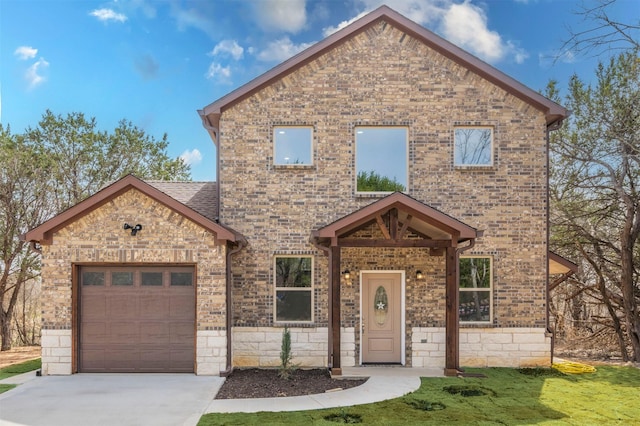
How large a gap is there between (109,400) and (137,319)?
240cm

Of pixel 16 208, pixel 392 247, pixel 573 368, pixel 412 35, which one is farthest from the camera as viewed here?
pixel 16 208

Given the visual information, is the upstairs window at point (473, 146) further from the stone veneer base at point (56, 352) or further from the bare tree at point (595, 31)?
the stone veneer base at point (56, 352)

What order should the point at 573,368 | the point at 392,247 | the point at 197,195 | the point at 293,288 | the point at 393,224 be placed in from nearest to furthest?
the point at 393,224 < the point at 392,247 < the point at 573,368 < the point at 293,288 < the point at 197,195

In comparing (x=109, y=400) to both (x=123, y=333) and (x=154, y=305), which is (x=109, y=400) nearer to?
(x=123, y=333)

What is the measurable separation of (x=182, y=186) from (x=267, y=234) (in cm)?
340

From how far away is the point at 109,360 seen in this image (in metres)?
10.3

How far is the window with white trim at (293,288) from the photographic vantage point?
1130cm

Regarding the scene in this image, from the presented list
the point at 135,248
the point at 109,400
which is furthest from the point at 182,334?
the point at 109,400

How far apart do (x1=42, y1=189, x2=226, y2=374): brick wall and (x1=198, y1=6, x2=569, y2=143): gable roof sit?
2.94 meters

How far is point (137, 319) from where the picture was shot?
10.4 m

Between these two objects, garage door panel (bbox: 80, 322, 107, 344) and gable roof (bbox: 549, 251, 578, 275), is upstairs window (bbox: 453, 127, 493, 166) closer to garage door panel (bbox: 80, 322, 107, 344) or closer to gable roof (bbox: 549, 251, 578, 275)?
gable roof (bbox: 549, 251, 578, 275)

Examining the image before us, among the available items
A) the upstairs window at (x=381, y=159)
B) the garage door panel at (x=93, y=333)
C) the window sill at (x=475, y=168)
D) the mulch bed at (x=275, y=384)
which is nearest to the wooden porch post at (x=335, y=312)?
the mulch bed at (x=275, y=384)

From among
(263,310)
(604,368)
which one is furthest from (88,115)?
(604,368)

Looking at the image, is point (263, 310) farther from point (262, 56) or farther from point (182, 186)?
point (262, 56)
